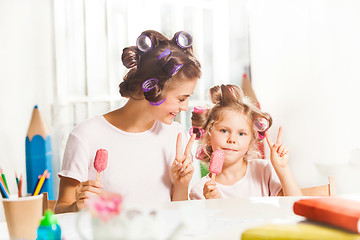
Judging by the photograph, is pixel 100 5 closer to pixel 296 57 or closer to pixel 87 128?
pixel 87 128

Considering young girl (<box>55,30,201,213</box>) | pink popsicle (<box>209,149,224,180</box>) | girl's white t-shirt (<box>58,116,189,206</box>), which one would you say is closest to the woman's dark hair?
young girl (<box>55,30,201,213</box>)

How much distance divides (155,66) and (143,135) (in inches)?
7.6

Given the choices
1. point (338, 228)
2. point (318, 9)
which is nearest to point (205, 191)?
point (338, 228)

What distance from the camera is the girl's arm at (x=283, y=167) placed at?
4.05 ft

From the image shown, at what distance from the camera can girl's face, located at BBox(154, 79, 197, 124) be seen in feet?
3.86

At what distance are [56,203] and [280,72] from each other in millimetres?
788

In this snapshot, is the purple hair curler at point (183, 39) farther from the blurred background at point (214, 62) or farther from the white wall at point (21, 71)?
the white wall at point (21, 71)

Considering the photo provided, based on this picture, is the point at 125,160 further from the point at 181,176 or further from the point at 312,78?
the point at 312,78

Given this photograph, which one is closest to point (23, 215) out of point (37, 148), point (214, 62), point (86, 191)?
point (86, 191)

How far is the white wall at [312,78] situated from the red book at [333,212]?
0.47m

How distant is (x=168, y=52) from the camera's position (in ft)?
3.82

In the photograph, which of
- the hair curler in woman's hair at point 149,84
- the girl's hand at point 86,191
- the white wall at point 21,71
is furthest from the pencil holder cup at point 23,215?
the hair curler in woman's hair at point 149,84

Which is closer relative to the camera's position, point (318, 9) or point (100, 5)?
point (100, 5)

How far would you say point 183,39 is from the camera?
1.20 meters
